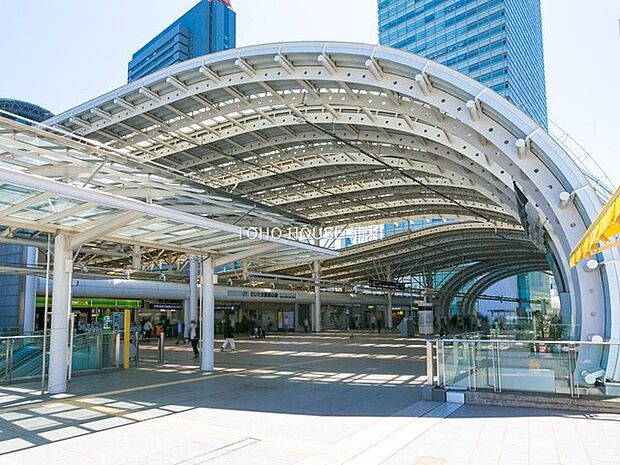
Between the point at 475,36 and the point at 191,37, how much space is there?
8561 cm

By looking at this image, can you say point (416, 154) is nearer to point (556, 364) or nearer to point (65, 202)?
point (556, 364)

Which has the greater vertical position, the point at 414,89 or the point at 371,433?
the point at 414,89

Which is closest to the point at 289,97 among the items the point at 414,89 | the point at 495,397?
the point at 414,89

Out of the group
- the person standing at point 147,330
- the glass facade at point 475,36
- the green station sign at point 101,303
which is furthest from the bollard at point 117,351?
the glass facade at point 475,36

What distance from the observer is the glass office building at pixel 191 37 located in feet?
465

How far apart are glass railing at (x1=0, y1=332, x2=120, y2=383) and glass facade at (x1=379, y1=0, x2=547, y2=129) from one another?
6977 centimetres

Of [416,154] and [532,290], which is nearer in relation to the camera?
[416,154]

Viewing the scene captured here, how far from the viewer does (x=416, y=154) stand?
21.9 m

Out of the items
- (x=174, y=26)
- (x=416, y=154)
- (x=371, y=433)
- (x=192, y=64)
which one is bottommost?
(x=371, y=433)

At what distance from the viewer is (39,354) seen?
14289mm

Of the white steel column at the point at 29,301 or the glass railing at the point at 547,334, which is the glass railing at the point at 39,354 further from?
the white steel column at the point at 29,301

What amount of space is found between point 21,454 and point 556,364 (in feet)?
27.7

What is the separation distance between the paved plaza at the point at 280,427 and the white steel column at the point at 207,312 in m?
2.43

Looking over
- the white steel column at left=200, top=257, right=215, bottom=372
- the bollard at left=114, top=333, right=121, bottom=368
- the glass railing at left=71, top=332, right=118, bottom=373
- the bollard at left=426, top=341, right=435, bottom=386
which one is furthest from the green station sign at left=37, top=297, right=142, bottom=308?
the bollard at left=426, top=341, right=435, bottom=386
